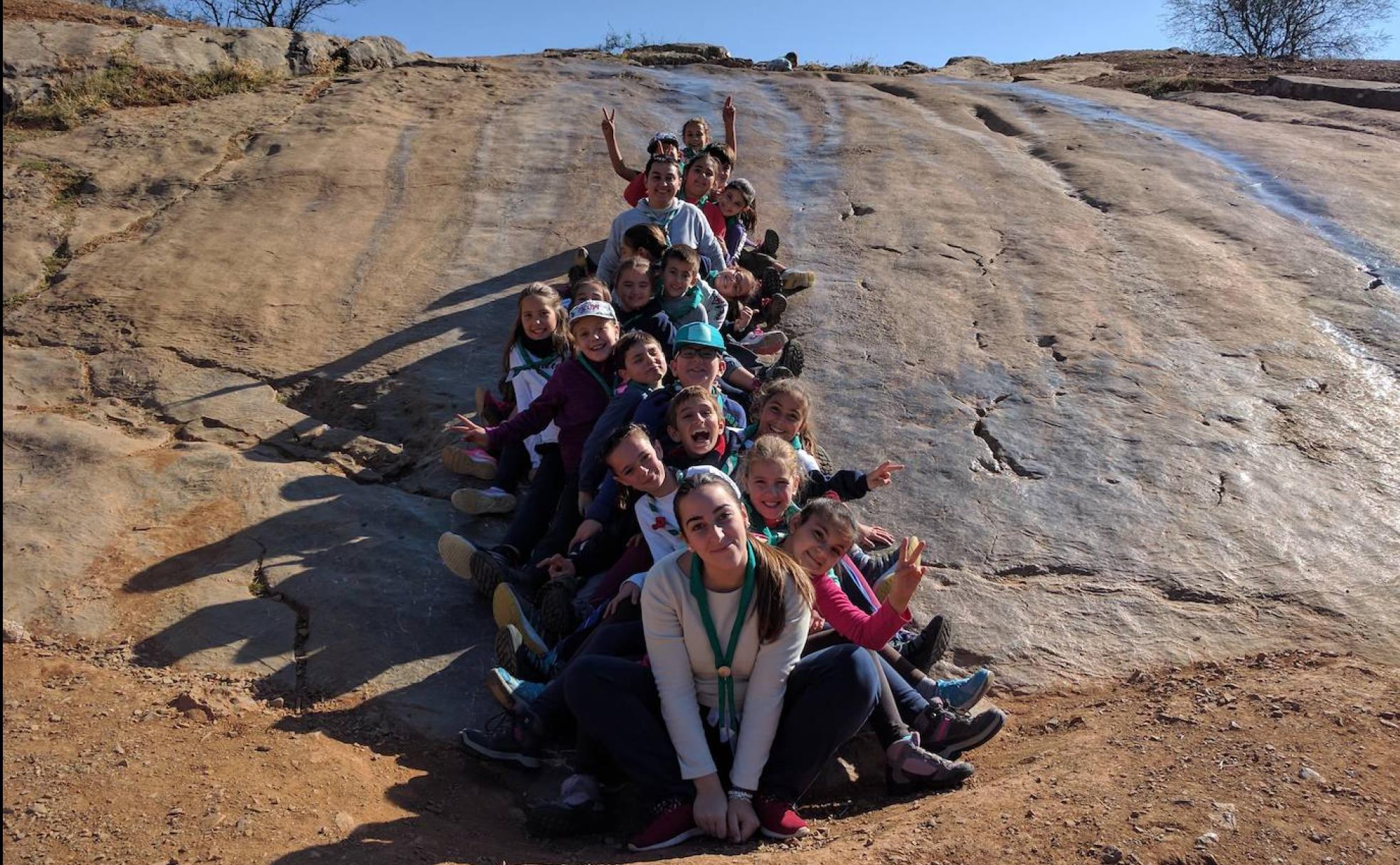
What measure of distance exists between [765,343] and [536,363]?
5.21 feet

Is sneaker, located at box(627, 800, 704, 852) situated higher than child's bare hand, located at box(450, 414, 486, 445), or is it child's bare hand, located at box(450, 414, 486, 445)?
child's bare hand, located at box(450, 414, 486, 445)

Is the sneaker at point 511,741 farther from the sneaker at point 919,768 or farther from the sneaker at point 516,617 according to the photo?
the sneaker at point 919,768

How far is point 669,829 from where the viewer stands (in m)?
3.16

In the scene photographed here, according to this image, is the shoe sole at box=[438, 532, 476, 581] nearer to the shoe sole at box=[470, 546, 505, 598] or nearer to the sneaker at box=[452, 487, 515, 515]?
the shoe sole at box=[470, 546, 505, 598]

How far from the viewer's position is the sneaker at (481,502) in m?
4.95

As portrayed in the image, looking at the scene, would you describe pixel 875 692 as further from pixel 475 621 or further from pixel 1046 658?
pixel 475 621

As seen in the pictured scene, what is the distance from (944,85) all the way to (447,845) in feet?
38.7

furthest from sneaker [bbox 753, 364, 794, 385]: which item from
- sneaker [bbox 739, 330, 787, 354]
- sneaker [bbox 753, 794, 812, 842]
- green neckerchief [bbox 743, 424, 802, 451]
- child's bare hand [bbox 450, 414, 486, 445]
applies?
sneaker [bbox 753, 794, 812, 842]

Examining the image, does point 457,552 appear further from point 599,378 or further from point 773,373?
point 773,373

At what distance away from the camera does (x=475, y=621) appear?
171 inches

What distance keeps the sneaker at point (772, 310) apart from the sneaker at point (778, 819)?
395 cm

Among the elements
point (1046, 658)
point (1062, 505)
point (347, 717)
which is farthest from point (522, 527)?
point (1062, 505)

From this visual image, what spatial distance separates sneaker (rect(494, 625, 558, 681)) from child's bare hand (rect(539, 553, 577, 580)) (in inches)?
13.3

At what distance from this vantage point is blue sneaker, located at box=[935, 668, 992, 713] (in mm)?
3771
